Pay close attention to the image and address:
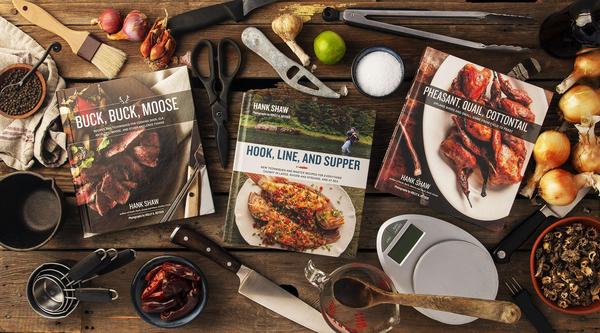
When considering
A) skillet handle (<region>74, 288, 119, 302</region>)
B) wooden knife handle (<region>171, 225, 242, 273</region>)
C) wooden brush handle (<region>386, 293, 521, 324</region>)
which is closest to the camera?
wooden brush handle (<region>386, 293, 521, 324</region>)

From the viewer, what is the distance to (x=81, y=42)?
3.64 ft

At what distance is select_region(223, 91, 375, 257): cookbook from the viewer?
1.09m

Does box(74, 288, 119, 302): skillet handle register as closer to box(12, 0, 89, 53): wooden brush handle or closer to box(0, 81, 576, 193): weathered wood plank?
box(0, 81, 576, 193): weathered wood plank

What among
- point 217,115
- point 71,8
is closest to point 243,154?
point 217,115

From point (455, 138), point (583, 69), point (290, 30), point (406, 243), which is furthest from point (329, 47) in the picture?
point (583, 69)

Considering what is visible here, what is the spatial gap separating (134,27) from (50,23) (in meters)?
0.20

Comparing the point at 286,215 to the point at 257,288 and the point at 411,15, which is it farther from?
the point at 411,15

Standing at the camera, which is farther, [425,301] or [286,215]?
[286,215]

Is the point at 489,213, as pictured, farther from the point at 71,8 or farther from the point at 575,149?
the point at 71,8

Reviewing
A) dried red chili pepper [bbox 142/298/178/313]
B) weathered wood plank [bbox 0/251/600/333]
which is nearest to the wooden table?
weathered wood plank [bbox 0/251/600/333]

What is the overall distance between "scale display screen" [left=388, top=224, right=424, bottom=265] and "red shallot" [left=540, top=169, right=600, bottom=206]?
0.28 metres

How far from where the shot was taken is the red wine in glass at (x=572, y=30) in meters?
0.97

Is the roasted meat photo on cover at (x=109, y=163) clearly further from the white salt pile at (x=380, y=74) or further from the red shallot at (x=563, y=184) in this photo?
the red shallot at (x=563, y=184)

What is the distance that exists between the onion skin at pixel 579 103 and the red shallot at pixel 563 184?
12 centimetres
